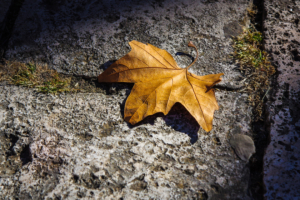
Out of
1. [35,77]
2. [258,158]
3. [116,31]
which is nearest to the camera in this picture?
[258,158]

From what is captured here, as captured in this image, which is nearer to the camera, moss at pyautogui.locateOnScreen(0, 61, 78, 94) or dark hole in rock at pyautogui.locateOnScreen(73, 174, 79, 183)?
dark hole in rock at pyautogui.locateOnScreen(73, 174, 79, 183)

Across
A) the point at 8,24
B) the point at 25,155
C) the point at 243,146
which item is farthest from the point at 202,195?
the point at 8,24

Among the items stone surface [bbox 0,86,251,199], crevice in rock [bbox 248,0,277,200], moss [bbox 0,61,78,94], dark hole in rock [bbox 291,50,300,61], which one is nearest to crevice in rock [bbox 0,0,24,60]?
moss [bbox 0,61,78,94]

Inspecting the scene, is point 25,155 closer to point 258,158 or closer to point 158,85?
point 158,85

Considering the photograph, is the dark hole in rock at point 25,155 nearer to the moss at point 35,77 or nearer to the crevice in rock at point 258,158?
the moss at point 35,77

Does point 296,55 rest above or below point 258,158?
above

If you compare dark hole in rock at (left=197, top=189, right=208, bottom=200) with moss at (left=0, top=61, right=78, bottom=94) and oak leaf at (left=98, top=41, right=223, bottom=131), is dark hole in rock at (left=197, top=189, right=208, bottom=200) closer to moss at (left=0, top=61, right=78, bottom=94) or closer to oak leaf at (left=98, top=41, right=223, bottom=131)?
oak leaf at (left=98, top=41, right=223, bottom=131)

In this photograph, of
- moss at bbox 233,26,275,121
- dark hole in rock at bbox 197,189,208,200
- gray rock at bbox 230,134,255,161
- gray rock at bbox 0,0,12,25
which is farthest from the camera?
gray rock at bbox 0,0,12,25
